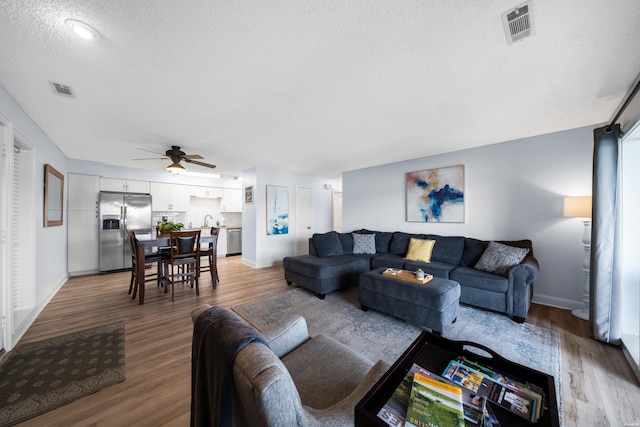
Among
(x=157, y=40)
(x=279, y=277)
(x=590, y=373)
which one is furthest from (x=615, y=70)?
(x=279, y=277)

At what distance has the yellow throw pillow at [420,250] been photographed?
3865mm

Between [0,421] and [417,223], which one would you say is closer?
[0,421]

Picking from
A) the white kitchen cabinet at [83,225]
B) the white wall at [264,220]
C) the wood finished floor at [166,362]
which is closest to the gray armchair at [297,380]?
the wood finished floor at [166,362]

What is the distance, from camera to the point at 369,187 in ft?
17.4

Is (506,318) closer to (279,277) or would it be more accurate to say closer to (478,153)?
(478,153)

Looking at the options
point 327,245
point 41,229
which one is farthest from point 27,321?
point 327,245

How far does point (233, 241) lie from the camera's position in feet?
22.8

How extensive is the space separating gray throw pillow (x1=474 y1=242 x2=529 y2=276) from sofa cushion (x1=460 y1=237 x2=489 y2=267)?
6.6 inches

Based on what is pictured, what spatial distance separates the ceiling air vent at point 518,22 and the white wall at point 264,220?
4597 millimetres

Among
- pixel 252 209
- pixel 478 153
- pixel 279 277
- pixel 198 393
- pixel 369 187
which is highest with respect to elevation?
pixel 478 153

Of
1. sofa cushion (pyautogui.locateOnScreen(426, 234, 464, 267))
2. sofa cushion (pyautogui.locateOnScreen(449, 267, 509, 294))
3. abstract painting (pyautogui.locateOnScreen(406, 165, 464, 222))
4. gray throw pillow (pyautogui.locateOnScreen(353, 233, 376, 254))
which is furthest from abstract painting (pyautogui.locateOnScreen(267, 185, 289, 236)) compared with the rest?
sofa cushion (pyautogui.locateOnScreen(449, 267, 509, 294))

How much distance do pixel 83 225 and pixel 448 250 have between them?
6.98 metres

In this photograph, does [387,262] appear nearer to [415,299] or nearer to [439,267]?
[439,267]

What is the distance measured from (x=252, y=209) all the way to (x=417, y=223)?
363 centimetres
